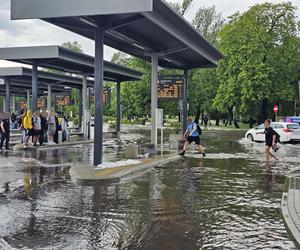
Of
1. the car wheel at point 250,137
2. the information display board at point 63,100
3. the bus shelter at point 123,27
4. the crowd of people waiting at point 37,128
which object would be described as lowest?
the car wheel at point 250,137

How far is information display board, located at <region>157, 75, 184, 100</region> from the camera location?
24000 mm

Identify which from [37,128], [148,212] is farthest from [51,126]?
[148,212]

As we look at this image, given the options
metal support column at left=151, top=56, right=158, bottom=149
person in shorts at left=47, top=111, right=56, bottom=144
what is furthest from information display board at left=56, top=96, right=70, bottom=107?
metal support column at left=151, top=56, right=158, bottom=149

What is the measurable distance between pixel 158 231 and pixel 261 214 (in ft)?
7.14

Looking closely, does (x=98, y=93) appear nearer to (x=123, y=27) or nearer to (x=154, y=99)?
(x=123, y=27)

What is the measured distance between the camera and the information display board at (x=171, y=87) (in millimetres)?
24000

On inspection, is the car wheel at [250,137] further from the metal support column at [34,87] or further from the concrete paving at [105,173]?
the concrete paving at [105,173]

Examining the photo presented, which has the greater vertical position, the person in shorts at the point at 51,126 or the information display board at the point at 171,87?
the information display board at the point at 171,87

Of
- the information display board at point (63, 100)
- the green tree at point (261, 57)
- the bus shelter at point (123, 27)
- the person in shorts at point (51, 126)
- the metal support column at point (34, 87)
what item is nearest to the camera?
the bus shelter at point (123, 27)

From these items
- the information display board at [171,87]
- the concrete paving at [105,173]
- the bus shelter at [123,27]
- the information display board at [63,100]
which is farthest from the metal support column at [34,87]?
the information display board at [63,100]

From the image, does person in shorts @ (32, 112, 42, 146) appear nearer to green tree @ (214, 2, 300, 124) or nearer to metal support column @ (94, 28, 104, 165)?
metal support column @ (94, 28, 104, 165)

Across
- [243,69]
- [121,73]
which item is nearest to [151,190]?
[121,73]

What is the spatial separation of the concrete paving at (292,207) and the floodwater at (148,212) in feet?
0.42

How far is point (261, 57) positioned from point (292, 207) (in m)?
42.7
